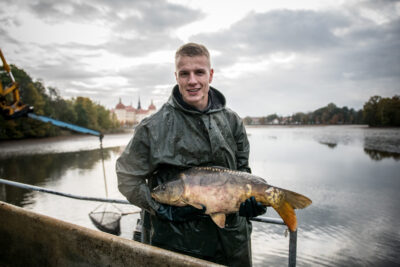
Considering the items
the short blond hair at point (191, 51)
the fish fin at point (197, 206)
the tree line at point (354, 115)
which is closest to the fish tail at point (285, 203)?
the fish fin at point (197, 206)

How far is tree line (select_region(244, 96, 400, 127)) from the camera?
7806 centimetres

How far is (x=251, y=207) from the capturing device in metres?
2.21

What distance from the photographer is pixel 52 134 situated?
53656mm

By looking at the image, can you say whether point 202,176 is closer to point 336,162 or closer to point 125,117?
point 336,162

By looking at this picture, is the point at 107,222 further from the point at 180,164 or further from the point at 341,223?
the point at 341,223

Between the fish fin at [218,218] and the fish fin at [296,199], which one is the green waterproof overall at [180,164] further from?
the fish fin at [296,199]

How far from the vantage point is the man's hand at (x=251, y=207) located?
2204 millimetres

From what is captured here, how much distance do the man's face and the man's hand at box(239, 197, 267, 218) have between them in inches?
41.7

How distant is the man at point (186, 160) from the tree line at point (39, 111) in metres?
42.0

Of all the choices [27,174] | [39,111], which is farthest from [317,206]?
[39,111]

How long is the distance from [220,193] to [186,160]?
0.44m

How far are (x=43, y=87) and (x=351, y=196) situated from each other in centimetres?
6248

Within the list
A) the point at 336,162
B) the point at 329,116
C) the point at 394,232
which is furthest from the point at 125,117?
the point at 394,232

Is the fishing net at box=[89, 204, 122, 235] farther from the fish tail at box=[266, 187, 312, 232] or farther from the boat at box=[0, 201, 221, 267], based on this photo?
the fish tail at box=[266, 187, 312, 232]
